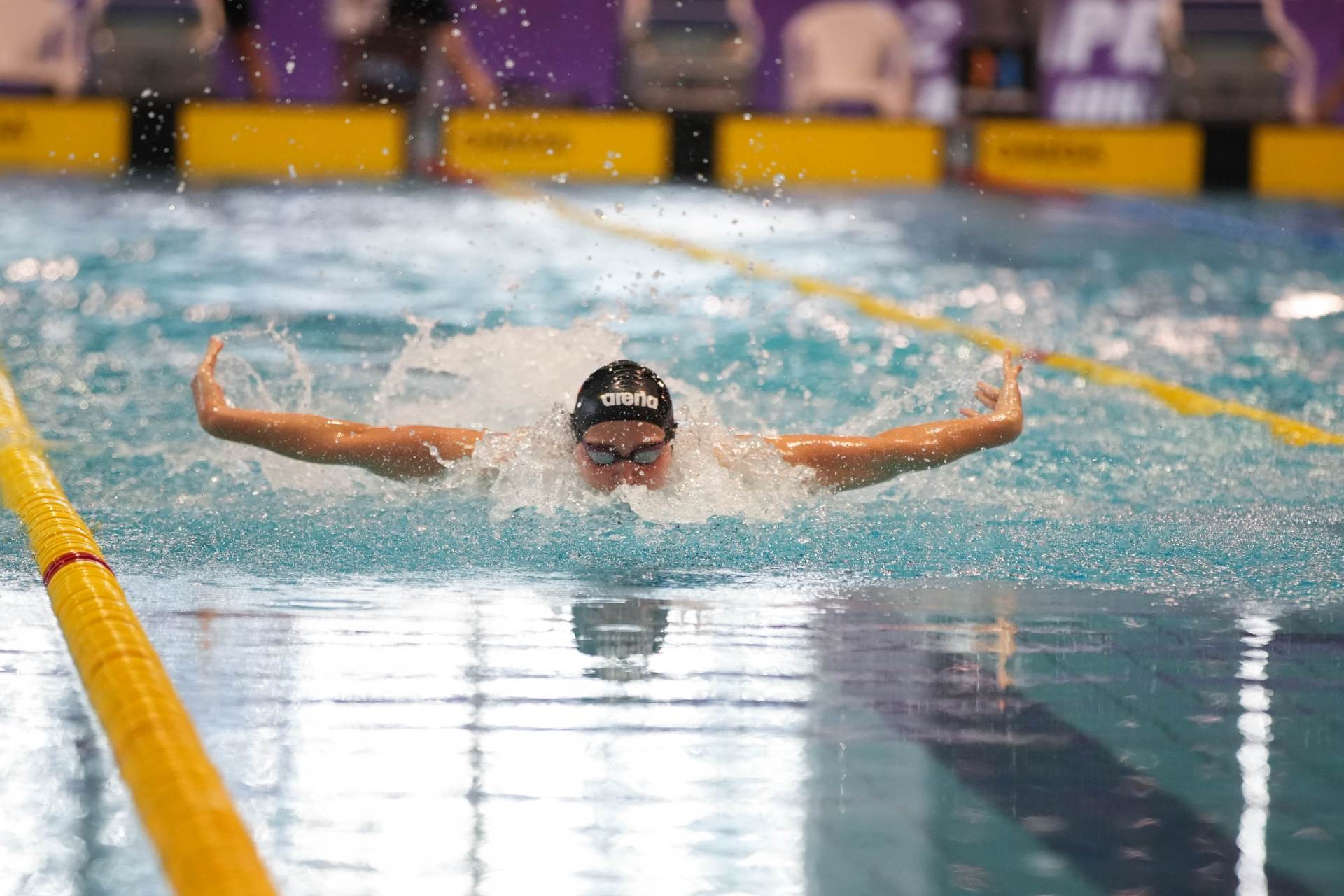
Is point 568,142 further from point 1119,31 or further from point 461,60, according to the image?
point 1119,31

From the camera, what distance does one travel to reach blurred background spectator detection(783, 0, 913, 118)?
15.0 metres

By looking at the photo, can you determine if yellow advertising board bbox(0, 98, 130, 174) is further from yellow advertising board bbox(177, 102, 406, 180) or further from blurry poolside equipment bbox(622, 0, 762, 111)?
blurry poolside equipment bbox(622, 0, 762, 111)

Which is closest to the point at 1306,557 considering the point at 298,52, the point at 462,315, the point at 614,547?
the point at 614,547

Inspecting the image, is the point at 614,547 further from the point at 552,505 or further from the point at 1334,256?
the point at 1334,256

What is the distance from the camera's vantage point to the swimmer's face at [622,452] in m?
4.02

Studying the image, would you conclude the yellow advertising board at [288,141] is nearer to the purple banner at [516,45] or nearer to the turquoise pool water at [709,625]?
the purple banner at [516,45]

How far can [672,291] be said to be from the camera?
8766 millimetres

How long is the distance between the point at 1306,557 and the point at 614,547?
156cm

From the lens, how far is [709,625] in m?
3.42

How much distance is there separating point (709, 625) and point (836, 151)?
425 inches

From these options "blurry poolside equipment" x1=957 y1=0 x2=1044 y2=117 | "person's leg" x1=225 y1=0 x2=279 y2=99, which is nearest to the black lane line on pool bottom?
"blurry poolside equipment" x1=957 y1=0 x2=1044 y2=117

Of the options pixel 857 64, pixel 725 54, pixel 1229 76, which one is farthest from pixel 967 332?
pixel 857 64

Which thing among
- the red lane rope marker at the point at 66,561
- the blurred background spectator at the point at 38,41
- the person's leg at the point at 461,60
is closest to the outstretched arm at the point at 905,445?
the red lane rope marker at the point at 66,561

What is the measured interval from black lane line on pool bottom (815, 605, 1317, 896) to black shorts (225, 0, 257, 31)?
39.2ft
